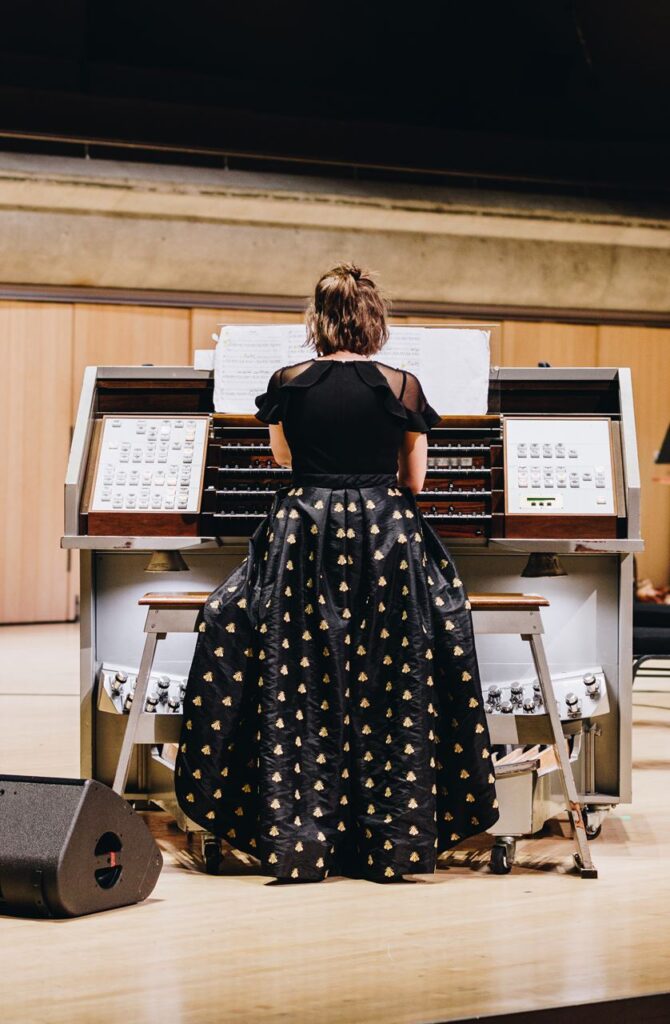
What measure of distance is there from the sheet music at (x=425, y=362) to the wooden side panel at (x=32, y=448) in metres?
5.80

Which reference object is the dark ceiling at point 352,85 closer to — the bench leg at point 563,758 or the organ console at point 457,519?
the organ console at point 457,519

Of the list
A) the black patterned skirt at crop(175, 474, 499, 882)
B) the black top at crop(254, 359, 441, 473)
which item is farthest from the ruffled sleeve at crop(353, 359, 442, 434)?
the black patterned skirt at crop(175, 474, 499, 882)

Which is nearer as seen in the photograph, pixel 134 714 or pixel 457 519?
pixel 134 714

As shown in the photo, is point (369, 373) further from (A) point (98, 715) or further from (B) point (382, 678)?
(A) point (98, 715)

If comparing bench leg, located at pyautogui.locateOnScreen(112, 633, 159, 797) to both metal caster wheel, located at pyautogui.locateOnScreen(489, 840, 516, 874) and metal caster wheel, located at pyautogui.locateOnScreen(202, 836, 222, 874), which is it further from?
metal caster wheel, located at pyautogui.locateOnScreen(489, 840, 516, 874)

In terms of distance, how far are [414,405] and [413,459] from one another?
16 centimetres

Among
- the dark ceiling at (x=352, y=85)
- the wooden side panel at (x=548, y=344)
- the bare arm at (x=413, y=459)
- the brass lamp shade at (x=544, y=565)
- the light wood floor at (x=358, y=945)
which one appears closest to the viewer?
the light wood floor at (x=358, y=945)

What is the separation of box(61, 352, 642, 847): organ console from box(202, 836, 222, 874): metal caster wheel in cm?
41

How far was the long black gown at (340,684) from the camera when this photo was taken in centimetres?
293

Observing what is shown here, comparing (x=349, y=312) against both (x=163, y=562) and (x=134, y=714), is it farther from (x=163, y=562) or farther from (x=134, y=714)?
(x=134, y=714)

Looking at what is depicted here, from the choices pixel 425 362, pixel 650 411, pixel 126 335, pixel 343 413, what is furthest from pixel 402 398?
pixel 650 411

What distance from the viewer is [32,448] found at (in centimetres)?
915

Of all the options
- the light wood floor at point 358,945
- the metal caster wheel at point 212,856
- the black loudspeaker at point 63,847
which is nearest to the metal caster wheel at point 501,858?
the light wood floor at point 358,945

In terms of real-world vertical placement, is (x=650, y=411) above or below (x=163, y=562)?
above
